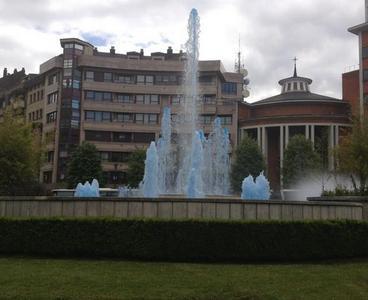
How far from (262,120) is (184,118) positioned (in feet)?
150

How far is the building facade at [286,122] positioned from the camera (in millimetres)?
70312

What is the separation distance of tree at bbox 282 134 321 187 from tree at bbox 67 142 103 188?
2043 cm

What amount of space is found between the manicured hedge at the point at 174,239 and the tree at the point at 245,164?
45.6 m

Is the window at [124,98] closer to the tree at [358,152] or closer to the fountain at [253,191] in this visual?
the tree at [358,152]

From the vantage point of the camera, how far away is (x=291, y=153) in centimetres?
5884

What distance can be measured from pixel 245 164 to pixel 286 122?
14697 mm

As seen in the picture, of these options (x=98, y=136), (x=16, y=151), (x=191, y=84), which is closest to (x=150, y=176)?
(x=191, y=84)

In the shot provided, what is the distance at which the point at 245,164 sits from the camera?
194ft

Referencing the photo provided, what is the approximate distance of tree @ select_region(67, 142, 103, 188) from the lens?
60781mm

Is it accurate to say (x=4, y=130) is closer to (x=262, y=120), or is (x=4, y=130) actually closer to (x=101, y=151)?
(x=101, y=151)

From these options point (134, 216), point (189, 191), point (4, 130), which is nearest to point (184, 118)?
point (189, 191)

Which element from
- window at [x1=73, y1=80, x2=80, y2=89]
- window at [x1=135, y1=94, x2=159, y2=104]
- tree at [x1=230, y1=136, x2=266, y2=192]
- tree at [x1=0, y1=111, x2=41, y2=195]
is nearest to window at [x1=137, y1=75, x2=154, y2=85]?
window at [x1=135, y1=94, x2=159, y2=104]

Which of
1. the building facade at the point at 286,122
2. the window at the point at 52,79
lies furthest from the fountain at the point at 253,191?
the window at the point at 52,79

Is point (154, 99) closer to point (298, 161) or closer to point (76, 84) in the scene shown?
point (76, 84)
